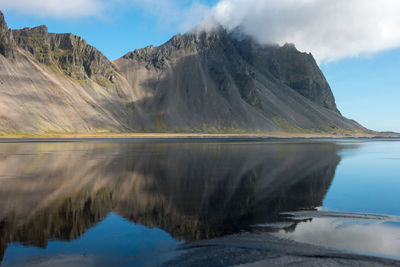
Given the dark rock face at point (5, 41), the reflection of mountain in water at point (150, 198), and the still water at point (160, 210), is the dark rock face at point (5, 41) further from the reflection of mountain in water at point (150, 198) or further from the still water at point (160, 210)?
the still water at point (160, 210)

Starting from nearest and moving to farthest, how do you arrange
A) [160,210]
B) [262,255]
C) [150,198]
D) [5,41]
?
1. [262,255]
2. [160,210]
3. [150,198]
4. [5,41]

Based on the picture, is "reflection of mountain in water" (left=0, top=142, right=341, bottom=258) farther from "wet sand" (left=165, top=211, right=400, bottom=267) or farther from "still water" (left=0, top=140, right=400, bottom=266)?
"wet sand" (left=165, top=211, right=400, bottom=267)

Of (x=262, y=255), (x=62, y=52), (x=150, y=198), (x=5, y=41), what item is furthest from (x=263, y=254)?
(x=62, y=52)

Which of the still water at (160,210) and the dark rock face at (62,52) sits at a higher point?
the dark rock face at (62,52)

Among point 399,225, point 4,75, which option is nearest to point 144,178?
point 399,225

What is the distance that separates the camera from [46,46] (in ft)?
590

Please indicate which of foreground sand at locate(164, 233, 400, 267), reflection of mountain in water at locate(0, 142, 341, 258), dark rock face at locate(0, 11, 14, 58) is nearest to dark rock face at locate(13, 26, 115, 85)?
dark rock face at locate(0, 11, 14, 58)

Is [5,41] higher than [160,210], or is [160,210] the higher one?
[5,41]

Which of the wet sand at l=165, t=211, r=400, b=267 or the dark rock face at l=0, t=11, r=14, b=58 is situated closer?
the wet sand at l=165, t=211, r=400, b=267

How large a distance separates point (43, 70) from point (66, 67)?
21040 mm

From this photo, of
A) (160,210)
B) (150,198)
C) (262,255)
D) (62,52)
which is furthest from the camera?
(62,52)

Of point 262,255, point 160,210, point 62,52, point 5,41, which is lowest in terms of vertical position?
point 160,210

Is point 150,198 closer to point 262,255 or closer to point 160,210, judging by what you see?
point 160,210

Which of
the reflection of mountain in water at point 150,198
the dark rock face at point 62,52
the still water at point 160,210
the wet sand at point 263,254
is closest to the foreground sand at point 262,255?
the wet sand at point 263,254
